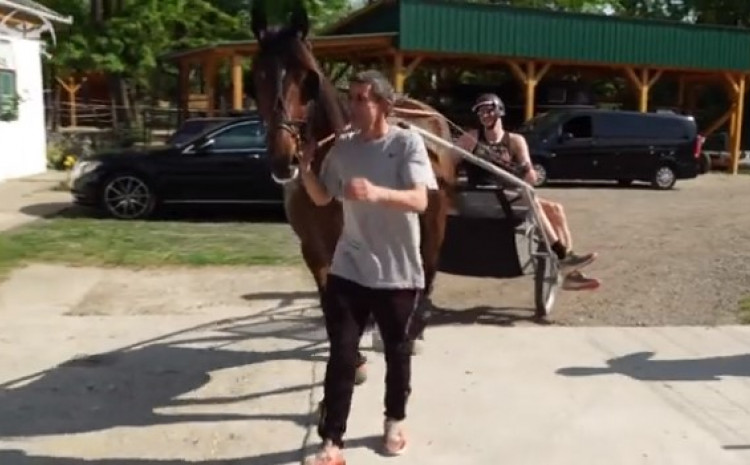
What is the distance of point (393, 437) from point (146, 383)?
6.63 feet

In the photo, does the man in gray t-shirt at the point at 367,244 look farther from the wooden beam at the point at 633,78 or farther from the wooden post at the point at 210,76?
the wooden beam at the point at 633,78

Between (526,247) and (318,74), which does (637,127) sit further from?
(318,74)

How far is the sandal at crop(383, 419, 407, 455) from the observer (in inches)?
201

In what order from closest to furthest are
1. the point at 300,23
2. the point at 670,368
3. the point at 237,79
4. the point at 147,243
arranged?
the point at 300,23, the point at 670,368, the point at 147,243, the point at 237,79

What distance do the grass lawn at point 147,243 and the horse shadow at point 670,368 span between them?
502 centimetres

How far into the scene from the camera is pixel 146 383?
6.43 metres

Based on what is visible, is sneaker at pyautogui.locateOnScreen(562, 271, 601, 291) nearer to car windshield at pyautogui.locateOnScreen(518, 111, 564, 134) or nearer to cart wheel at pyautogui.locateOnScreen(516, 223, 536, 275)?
cart wheel at pyautogui.locateOnScreen(516, 223, 536, 275)

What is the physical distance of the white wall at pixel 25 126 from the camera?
69.6 ft

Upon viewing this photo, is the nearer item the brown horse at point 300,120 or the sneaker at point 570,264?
the brown horse at point 300,120

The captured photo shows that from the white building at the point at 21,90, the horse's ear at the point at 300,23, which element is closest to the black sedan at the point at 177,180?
the white building at the point at 21,90

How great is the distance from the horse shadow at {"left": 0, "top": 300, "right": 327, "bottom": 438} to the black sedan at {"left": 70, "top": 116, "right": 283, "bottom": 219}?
7.34 metres

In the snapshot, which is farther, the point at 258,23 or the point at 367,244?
the point at 258,23

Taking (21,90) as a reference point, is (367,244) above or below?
below

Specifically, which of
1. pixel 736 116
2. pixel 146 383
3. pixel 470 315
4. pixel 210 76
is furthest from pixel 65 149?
pixel 146 383
